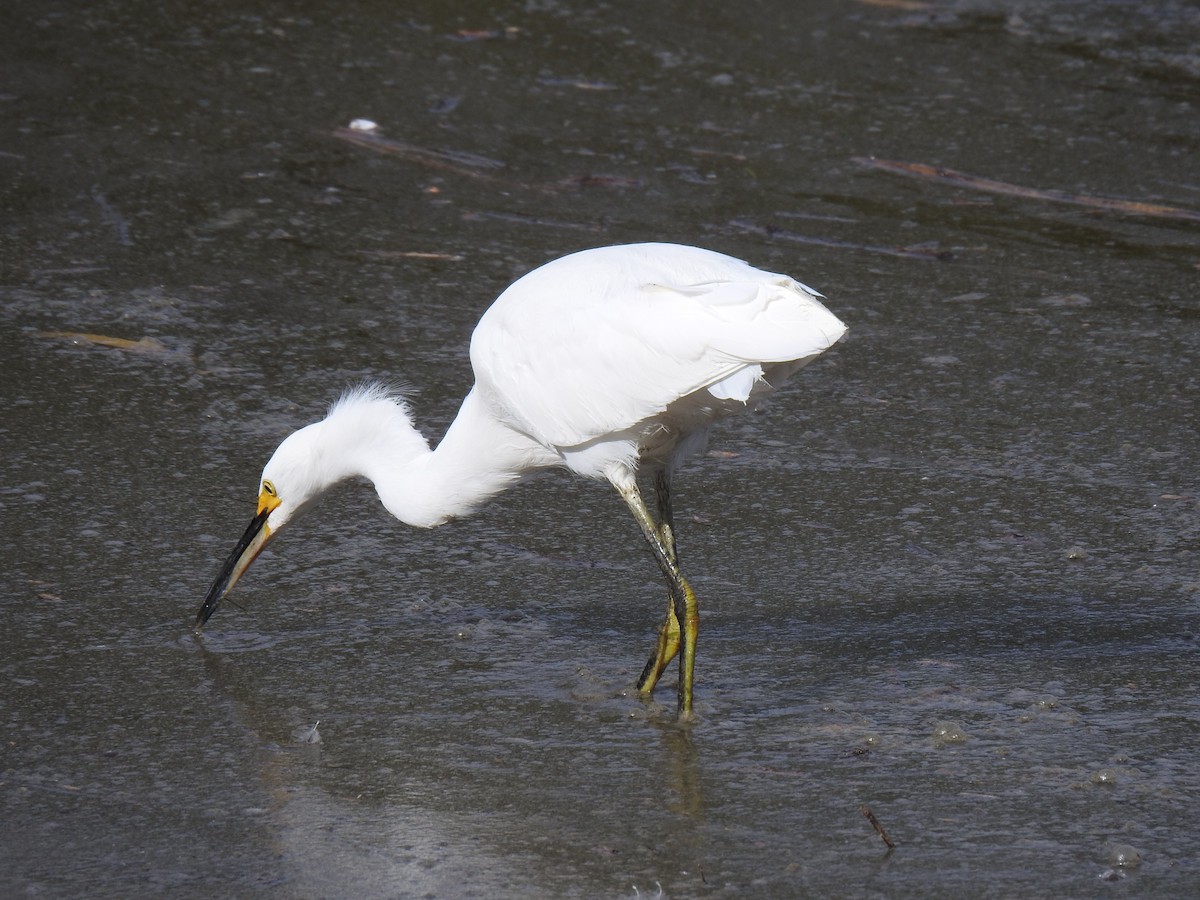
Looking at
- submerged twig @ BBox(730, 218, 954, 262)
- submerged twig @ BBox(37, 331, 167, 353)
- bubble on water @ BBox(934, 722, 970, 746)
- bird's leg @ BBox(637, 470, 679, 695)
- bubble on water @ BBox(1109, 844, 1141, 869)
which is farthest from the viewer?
submerged twig @ BBox(730, 218, 954, 262)

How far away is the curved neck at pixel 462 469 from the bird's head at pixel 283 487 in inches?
6.9

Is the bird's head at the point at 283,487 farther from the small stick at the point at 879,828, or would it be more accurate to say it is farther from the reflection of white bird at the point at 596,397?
the small stick at the point at 879,828

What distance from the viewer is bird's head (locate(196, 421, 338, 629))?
3.89 metres

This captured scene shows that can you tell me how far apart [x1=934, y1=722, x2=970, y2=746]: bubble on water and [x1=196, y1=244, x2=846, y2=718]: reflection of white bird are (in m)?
0.56

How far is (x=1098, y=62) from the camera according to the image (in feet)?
26.1

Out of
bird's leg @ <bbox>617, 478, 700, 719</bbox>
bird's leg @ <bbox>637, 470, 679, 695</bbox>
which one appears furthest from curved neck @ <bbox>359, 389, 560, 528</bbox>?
bird's leg @ <bbox>637, 470, 679, 695</bbox>

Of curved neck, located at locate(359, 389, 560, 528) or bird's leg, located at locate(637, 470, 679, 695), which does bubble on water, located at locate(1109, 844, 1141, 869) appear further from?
curved neck, located at locate(359, 389, 560, 528)

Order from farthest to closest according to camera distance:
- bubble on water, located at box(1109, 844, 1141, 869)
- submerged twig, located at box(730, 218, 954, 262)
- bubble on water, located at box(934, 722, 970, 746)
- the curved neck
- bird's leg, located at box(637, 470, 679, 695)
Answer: submerged twig, located at box(730, 218, 954, 262) → the curved neck → bird's leg, located at box(637, 470, 679, 695) → bubble on water, located at box(934, 722, 970, 746) → bubble on water, located at box(1109, 844, 1141, 869)

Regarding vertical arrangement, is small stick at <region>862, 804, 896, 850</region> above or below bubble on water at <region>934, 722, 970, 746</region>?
above

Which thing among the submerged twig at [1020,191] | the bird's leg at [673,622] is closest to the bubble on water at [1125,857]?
the bird's leg at [673,622]

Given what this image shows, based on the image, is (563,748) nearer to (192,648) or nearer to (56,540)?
(192,648)

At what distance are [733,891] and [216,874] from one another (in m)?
0.93

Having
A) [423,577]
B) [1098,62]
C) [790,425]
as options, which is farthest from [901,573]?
[1098,62]

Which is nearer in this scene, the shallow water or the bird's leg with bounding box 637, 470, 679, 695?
the shallow water
